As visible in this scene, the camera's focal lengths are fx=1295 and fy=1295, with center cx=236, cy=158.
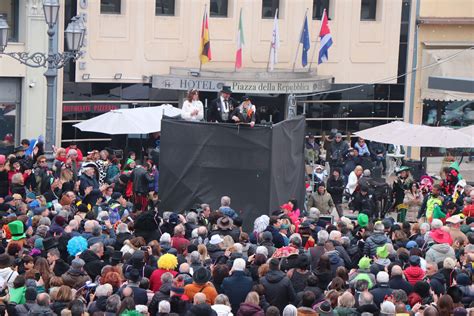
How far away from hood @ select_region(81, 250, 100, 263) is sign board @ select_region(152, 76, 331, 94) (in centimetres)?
1844

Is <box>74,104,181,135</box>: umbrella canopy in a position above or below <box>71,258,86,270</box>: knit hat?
above

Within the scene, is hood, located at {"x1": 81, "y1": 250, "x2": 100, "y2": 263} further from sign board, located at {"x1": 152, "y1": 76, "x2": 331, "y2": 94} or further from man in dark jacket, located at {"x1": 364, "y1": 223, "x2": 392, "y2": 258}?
sign board, located at {"x1": 152, "y1": 76, "x2": 331, "y2": 94}

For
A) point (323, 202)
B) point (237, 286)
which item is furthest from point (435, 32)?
point (237, 286)

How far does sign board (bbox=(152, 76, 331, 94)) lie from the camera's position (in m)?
36.1

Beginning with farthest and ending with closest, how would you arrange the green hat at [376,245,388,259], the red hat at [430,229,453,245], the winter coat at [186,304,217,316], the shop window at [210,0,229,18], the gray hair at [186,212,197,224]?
1. the shop window at [210,0,229,18]
2. the gray hair at [186,212,197,224]
3. the red hat at [430,229,453,245]
4. the green hat at [376,245,388,259]
5. the winter coat at [186,304,217,316]

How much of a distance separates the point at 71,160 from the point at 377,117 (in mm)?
16589

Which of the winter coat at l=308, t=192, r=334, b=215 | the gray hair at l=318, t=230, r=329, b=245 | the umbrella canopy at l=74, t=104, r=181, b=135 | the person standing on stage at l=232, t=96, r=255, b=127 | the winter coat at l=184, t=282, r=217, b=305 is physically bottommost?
the winter coat at l=308, t=192, r=334, b=215

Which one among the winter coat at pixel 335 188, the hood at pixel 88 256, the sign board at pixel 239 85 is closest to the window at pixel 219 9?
the sign board at pixel 239 85

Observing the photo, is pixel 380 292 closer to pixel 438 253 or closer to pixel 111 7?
pixel 438 253

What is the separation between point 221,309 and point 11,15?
20498 mm

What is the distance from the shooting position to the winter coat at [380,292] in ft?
53.9

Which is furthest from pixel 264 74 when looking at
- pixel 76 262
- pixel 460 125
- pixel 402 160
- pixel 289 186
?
pixel 76 262

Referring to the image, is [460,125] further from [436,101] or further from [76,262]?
[76,262]

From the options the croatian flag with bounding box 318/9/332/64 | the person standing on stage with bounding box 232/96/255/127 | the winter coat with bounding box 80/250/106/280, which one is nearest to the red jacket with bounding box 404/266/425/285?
the winter coat with bounding box 80/250/106/280
